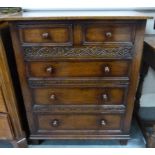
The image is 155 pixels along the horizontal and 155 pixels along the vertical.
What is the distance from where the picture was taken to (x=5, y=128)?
1268 mm

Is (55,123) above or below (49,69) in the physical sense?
below

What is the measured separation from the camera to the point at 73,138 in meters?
1.36

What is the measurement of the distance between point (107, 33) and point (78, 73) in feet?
0.97

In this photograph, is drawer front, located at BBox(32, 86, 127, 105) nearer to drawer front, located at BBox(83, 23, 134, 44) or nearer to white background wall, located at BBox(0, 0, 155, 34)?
drawer front, located at BBox(83, 23, 134, 44)

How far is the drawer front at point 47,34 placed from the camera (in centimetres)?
99

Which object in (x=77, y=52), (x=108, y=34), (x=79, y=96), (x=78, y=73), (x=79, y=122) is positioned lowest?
(x=79, y=122)

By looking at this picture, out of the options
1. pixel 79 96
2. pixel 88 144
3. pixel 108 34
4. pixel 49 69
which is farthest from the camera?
pixel 88 144

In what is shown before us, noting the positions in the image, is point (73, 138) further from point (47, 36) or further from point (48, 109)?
point (47, 36)

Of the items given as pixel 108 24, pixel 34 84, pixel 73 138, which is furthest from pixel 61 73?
pixel 73 138

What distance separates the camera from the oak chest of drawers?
994mm

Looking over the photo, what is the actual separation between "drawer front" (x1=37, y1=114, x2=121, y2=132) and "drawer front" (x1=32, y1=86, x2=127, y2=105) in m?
0.12

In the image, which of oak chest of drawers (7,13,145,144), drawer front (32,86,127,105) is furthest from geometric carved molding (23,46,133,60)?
drawer front (32,86,127,105)
